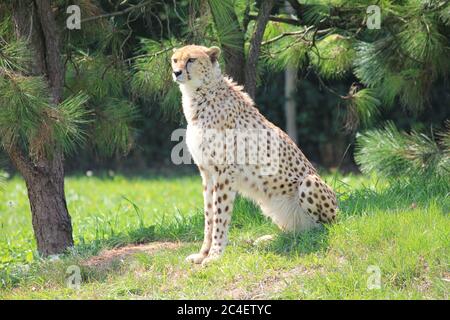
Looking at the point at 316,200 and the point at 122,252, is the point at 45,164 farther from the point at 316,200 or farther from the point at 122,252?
the point at 316,200

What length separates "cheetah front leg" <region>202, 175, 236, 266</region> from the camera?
434 centimetres

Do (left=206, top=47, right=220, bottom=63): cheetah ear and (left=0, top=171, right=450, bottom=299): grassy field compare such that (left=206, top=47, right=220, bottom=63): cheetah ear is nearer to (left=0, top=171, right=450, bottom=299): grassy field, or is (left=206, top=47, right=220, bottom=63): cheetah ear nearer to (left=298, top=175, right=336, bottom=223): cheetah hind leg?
(left=298, top=175, right=336, bottom=223): cheetah hind leg

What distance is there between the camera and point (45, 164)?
4805 millimetres

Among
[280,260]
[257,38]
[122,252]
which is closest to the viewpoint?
[280,260]

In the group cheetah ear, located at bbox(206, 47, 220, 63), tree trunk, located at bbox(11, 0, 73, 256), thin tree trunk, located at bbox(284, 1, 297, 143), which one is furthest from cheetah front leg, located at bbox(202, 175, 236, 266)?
thin tree trunk, located at bbox(284, 1, 297, 143)

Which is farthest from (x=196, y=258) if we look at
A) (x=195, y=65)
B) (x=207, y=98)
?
(x=195, y=65)

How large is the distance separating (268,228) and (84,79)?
157 centimetres

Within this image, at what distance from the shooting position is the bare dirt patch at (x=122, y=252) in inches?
175

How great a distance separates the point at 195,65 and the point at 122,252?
3.85ft

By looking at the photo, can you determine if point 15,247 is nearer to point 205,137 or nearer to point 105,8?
point 105,8

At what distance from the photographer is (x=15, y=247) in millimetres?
5910

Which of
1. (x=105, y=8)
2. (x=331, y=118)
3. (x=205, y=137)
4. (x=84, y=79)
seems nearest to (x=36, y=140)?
(x=205, y=137)

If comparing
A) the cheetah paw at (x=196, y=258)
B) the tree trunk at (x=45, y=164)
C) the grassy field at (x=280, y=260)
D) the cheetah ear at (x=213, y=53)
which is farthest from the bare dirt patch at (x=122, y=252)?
the cheetah ear at (x=213, y=53)

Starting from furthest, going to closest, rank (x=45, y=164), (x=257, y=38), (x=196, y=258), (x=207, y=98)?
(x=257, y=38)
(x=45, y=164)
(x=207, y=98)
(x=196, y=258)
